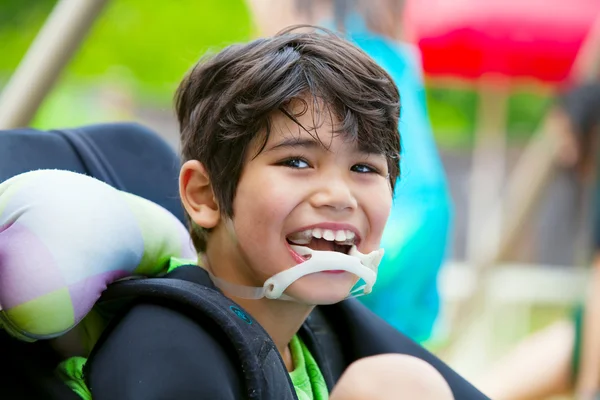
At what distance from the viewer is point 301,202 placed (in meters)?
0.87

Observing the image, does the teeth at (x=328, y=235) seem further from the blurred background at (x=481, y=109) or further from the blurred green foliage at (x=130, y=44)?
the blurred green foliage at (x=130, y=44)

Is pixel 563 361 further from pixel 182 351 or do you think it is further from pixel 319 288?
pixel 182 351

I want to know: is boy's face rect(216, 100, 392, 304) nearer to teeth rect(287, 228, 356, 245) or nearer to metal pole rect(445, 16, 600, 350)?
teeth rect(287, 228, 356, 245)

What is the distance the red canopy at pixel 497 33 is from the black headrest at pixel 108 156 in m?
3.24

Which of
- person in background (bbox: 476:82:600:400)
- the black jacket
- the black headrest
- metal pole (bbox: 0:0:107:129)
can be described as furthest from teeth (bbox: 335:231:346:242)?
person in background (bbox: 476:82:600:400)

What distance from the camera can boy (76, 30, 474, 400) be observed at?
0.81 m

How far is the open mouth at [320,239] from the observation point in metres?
0.88

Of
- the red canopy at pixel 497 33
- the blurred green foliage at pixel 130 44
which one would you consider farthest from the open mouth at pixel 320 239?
the blurred green foliage at pixel 130 44

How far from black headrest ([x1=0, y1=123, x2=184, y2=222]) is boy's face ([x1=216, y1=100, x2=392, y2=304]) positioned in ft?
0.90

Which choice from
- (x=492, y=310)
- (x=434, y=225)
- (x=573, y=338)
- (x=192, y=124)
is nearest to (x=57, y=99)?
(x=492, y=310)

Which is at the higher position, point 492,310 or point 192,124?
point 192,124

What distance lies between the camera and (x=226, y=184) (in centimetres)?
91

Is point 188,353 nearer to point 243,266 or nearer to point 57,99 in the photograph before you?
point 243,266

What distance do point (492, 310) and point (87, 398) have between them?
10.6 ft
